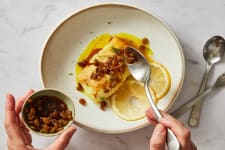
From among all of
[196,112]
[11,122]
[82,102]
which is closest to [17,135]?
[11,122]

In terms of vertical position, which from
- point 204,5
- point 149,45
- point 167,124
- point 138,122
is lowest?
point 138,122

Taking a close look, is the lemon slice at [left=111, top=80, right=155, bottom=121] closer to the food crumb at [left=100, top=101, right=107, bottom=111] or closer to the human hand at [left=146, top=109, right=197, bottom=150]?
the food crumb at [left=100, top=101, right=107, bottom=111]

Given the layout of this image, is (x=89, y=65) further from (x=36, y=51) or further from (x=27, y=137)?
(x=27, y=137)

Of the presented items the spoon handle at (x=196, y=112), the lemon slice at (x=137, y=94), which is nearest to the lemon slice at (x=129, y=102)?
the lemon slice at (x=137, y=94)

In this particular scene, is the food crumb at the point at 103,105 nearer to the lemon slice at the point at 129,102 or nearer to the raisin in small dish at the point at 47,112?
the lemon slice at the point at 129,102

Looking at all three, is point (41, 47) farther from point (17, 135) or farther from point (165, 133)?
point (165, 133)

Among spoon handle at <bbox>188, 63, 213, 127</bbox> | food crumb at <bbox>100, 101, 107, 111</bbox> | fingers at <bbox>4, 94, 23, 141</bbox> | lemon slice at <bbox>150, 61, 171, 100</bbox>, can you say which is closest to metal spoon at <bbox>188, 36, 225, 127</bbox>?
spoon handle at <bbox>188, 63, 213, 127</bbox>

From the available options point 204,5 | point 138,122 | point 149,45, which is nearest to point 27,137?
point 138,122
